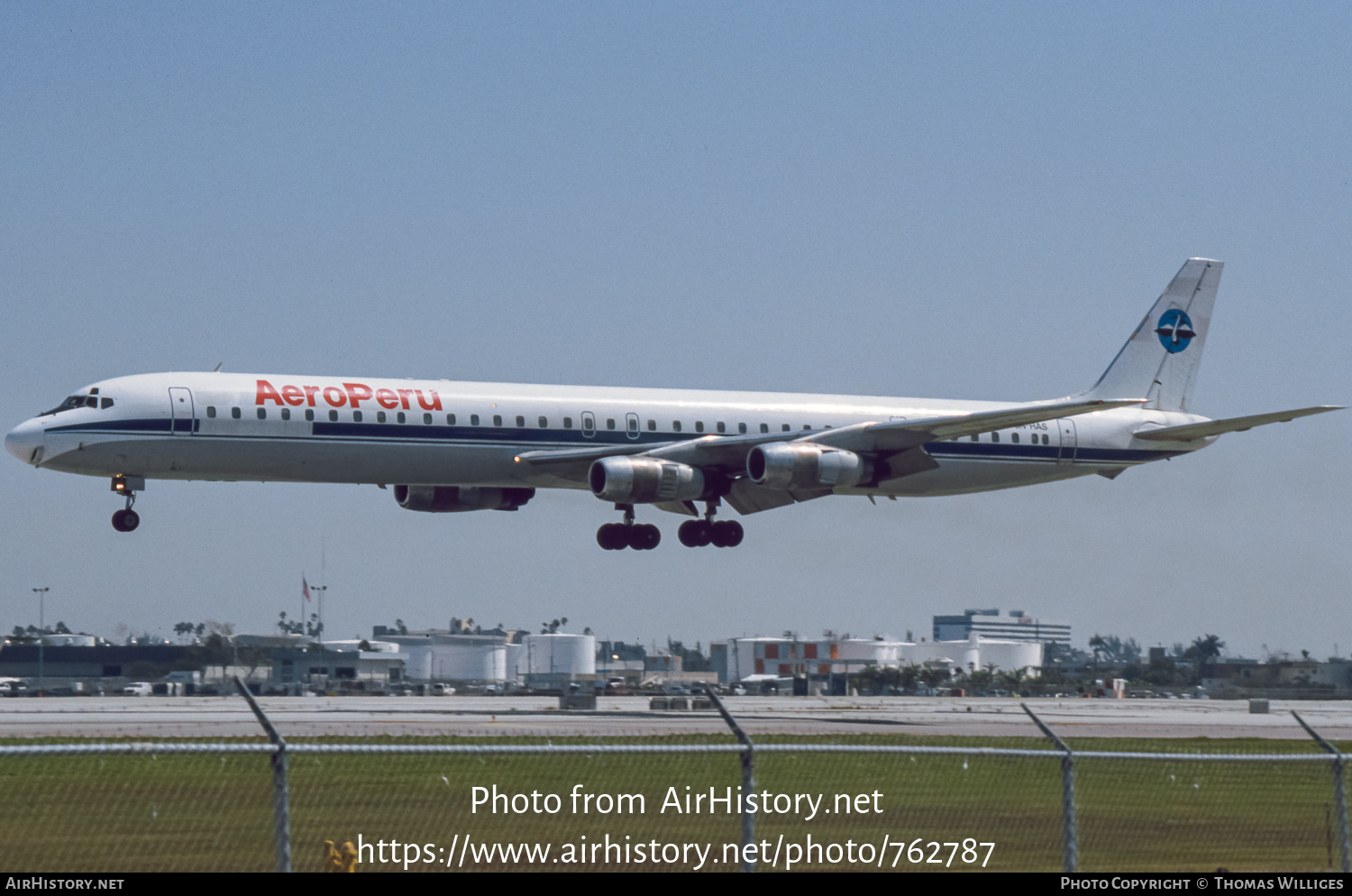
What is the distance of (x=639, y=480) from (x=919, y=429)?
27.6ft

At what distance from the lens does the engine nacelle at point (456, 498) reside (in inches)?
1997

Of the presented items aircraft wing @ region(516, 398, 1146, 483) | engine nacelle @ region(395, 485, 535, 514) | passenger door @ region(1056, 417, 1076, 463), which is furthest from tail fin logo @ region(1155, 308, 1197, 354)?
engine nacelle @ region(395, 485, 535, 514)

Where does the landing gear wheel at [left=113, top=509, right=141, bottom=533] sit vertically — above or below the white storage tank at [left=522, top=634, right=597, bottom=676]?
above

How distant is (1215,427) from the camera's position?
51.9 m

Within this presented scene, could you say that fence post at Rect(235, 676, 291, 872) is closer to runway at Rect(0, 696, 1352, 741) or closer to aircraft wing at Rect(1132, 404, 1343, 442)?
runway at Rect(0, 696, 1352, 741)

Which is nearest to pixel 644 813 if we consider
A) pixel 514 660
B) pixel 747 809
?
pixel 747 809

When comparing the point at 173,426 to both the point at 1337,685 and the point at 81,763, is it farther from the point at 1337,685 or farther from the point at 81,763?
the point at 1337,685

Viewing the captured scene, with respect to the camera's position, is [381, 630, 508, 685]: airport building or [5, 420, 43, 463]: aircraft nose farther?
[381, 630, 508, 685]: airport building

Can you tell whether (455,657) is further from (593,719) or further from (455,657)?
(593,719)

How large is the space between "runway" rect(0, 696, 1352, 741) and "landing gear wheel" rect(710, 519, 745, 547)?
16.1 feet

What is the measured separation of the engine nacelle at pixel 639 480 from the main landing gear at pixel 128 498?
39.2 ft

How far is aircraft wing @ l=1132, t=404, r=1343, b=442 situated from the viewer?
4538 cm

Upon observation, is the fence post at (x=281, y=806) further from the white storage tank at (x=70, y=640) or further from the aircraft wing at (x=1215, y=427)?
the white storage tank at (x=70, y=640)
